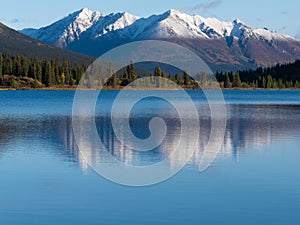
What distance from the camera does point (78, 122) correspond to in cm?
6475

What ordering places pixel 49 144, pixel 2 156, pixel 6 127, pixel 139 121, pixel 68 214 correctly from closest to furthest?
pixel 68 214 < pixel 2 156 < pixel 49 144 < pixel 6 127 < pixel 139 121

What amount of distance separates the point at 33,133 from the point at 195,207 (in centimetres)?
2994

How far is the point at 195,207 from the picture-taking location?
23438mm

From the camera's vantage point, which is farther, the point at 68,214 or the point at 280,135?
the point at 280,135

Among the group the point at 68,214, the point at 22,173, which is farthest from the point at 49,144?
the point at 68,214

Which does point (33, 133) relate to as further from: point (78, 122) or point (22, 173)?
point (22, 173)

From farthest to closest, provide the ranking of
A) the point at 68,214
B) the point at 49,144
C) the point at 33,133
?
1. the point at 33,133
2. the point at 49,144
3. the point at 68,214

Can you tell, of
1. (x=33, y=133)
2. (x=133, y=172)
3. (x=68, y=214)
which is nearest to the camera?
(x=68, y=214)

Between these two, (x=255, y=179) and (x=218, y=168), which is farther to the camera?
(x=218, y=168)

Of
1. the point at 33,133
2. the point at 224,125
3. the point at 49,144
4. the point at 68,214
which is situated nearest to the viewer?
the point at 68,214

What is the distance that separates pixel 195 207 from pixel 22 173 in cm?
1102

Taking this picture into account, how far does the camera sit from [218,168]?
32.7 meters

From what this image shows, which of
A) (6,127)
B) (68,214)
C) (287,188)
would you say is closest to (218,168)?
(287,188)

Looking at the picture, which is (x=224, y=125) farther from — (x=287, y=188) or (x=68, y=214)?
(x=68, y=214)
